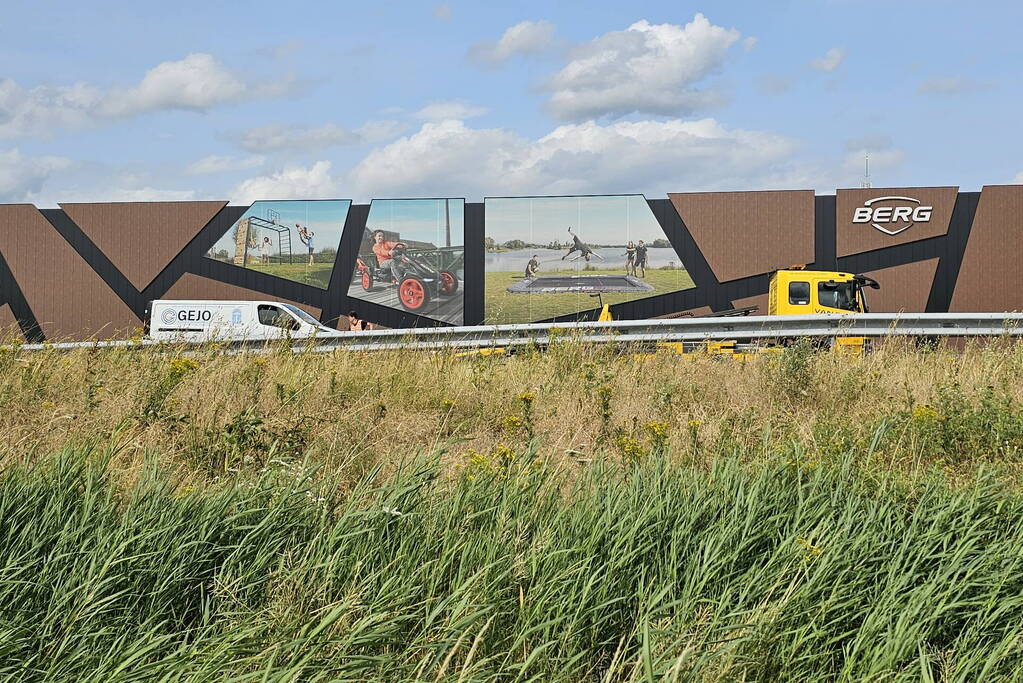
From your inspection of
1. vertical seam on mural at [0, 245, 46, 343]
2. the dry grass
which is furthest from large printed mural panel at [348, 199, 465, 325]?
the dry grass

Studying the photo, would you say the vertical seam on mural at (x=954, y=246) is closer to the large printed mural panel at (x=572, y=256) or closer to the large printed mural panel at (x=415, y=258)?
the large printed mural panel at (x=572, y=256)

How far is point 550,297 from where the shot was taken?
95.8ft

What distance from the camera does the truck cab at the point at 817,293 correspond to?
59.9ft

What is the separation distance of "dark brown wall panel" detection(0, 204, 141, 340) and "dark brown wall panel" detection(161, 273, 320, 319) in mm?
2015

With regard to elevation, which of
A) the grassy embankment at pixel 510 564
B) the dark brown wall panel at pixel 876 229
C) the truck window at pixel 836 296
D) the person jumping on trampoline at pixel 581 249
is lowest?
the grassy embankment at pixel 510 564

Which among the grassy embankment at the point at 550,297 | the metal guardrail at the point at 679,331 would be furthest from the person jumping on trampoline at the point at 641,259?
the metal guardrail at the point at 679,331

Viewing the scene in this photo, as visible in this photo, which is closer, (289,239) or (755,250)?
(755,250)

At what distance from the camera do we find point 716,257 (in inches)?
1131

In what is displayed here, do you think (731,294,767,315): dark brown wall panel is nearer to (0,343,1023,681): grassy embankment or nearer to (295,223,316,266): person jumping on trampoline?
(295,223,316,266): person jumping on trampoline

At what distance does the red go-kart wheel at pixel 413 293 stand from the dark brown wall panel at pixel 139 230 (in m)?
7.46

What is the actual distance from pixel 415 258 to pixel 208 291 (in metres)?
7.59

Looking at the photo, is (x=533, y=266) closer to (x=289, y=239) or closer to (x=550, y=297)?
(x=550, y=297)

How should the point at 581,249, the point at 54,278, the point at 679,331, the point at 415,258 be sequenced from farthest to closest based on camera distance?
the point at 54,278
the point at 415,258
the point at 581,249
the point at 679,331

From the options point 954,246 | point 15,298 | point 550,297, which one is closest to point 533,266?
point 550,297
